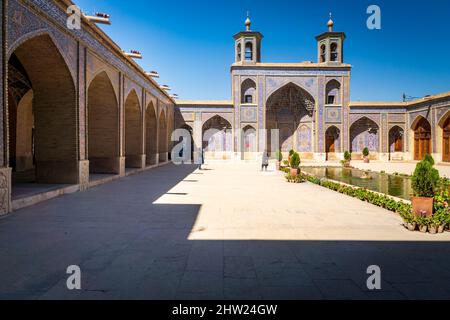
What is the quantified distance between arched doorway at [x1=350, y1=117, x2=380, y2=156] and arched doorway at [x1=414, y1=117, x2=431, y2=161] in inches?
107

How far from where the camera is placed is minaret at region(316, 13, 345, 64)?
2327 centimetres

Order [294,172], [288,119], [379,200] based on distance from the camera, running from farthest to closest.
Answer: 1. [288,119]
2. [294,172]
3. [379,200]

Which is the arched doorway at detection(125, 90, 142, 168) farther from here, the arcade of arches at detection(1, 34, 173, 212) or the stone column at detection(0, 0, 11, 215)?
the stone column at detection(0, 0, 11, 215)

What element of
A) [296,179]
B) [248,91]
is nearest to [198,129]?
[248,91]

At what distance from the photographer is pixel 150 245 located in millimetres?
3570

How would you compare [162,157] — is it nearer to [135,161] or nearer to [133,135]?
[135,161]

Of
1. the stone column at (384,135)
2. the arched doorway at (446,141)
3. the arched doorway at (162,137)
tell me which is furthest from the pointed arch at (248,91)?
the arched doorway at (446,141)

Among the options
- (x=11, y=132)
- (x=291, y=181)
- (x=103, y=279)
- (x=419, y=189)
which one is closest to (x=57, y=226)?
(x=103, y=279)

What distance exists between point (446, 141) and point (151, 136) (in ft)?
63.4

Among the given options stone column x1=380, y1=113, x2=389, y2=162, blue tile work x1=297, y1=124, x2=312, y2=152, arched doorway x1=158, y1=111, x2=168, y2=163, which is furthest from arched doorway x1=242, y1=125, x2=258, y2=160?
stone column x1=380, y1=113, x2=389, y2=162

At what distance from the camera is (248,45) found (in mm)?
23516

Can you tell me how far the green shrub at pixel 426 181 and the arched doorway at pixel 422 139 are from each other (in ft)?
68.3
